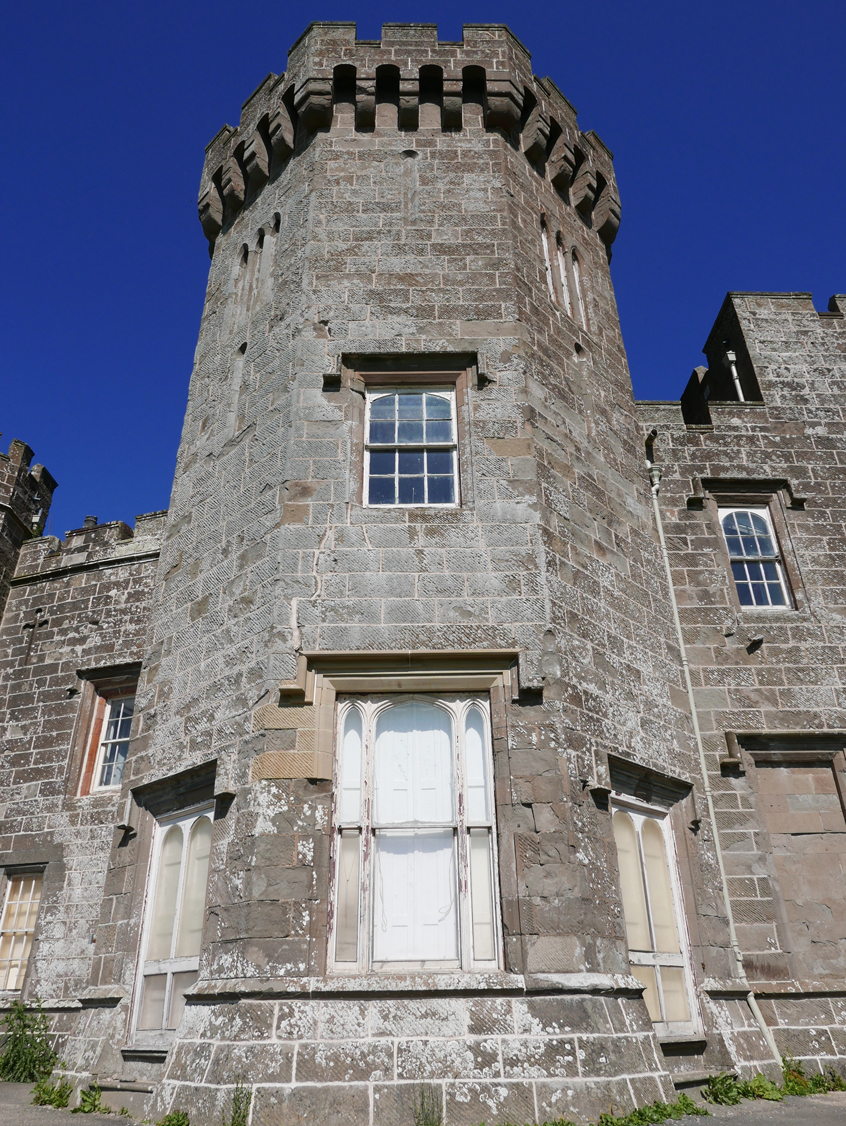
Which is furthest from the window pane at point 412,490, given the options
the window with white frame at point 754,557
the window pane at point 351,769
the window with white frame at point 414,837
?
the window with white frame at point 754,557

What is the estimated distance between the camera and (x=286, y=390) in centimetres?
874

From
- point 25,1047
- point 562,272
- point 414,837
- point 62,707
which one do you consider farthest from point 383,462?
point 25,1047

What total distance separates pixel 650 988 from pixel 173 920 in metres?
4.07

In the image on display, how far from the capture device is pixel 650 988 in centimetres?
739

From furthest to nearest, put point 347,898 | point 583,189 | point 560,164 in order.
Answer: point 583,189, point 560,164, point 347,898

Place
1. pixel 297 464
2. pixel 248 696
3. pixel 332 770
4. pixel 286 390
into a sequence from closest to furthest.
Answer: pixel 332 770, pixel 248 696, pixel 297 464, pixel 286 390

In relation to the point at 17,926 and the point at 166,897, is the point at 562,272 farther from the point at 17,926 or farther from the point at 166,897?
the point at 17,926

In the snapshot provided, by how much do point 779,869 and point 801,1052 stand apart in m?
1.68

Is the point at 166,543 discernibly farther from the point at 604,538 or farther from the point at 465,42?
the point at 465,42

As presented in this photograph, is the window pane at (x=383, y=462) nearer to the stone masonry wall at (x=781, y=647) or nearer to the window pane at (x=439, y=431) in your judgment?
the window pane at (x=439, y=431)

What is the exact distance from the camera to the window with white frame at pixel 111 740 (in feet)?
39.3

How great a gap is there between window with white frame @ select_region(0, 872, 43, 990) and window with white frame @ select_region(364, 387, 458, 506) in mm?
7533

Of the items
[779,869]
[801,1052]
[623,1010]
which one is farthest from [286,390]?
[801,1052]

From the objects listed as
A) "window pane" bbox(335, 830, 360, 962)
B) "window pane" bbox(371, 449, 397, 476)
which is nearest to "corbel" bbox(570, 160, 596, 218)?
"window pane" bbox(371, 449, 397, 476)
